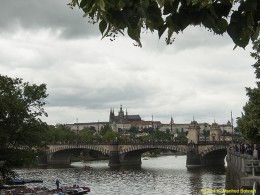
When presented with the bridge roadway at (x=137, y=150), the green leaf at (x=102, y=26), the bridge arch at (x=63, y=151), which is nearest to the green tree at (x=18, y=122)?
the green leaf at (x=102, y=26)

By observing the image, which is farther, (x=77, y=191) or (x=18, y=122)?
(x=77, y=191)

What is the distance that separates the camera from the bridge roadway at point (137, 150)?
92312 mm

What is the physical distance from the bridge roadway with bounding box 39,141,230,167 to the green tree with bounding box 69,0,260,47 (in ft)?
287

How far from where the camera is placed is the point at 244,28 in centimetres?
313

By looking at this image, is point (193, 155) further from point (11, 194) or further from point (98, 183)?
point (11, 194)

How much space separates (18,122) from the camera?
32.5 meters

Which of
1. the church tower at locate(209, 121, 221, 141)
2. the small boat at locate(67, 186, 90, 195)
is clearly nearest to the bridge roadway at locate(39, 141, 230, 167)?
the church tower at locate(209, 121, 221, 141)

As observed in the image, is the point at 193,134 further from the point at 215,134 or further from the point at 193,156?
the point at 215,134

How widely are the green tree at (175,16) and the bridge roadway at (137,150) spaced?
3447 inches

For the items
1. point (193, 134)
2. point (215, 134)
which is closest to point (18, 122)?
point (193, 134)

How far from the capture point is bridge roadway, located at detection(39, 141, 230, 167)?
92312 mm

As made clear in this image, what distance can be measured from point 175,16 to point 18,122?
101 ft

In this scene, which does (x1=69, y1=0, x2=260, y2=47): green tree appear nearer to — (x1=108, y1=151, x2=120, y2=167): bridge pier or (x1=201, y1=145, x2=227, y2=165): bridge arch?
(x1=201, y1=145, x2=227, y2=165): bridge arch

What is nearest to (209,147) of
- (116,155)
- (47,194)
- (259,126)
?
(116,155)
